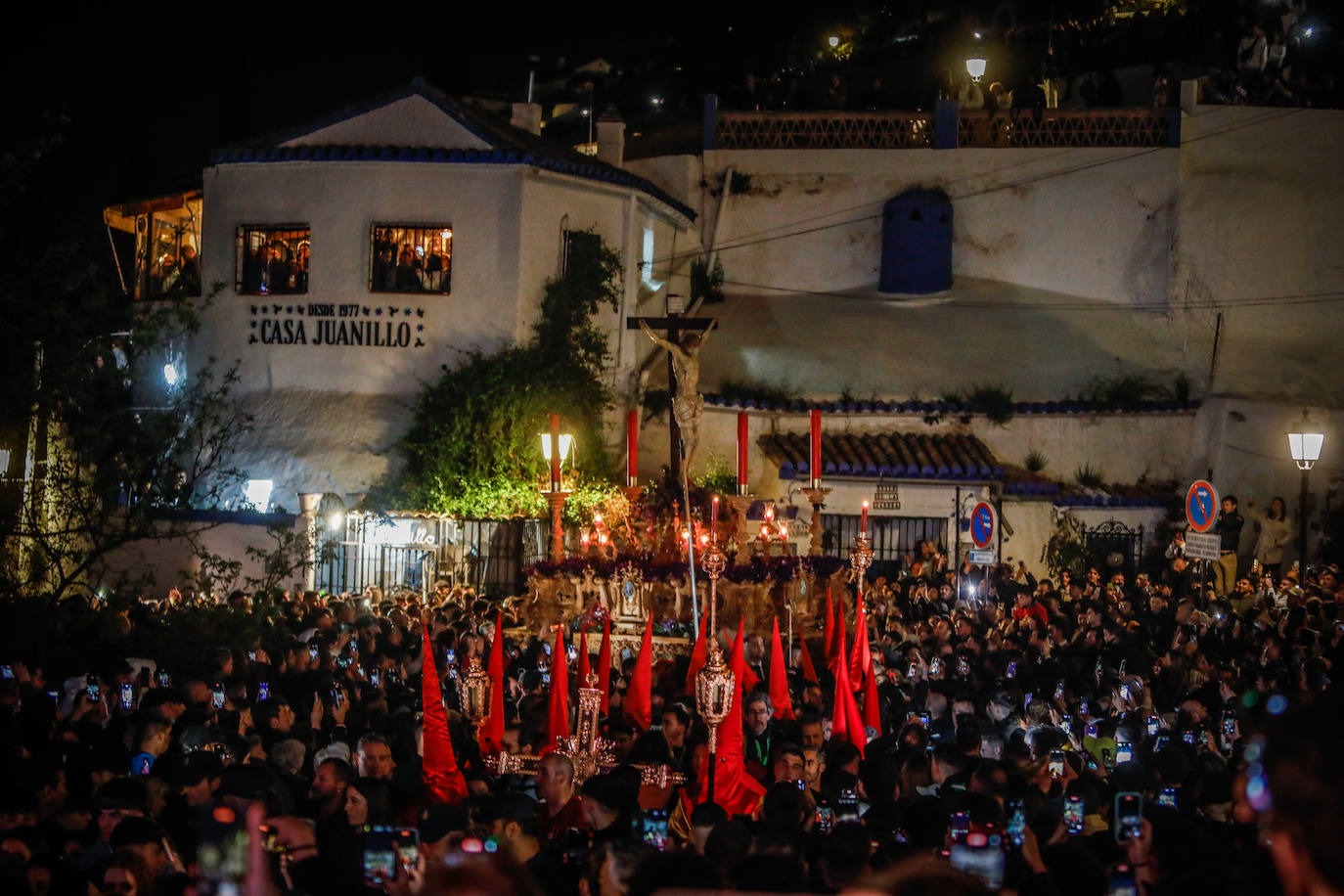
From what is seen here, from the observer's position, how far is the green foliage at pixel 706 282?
2669cm

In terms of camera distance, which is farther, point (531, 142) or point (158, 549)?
point (531, 142)

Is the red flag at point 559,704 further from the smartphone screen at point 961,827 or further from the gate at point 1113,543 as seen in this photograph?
the gate at point 1113,543

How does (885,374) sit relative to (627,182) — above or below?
below

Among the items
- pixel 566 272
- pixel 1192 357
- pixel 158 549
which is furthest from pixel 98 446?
pixel 1192 357

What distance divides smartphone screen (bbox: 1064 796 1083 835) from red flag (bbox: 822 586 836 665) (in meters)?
8.61

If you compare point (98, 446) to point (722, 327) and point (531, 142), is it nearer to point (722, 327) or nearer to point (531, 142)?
point (531, 142)

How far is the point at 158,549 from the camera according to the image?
21281mm

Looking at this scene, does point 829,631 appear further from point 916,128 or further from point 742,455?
point 916,128

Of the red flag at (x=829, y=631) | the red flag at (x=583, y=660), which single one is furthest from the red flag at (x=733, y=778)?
the red flag at (x=829, y=631)

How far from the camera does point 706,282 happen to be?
26781 millimetres

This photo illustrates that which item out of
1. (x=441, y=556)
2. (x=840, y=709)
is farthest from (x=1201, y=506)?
(x=441, y=556)

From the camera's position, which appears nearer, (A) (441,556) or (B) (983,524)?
(B) (983,524)

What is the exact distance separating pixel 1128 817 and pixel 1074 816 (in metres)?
0.58

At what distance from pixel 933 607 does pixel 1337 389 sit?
10.4m
